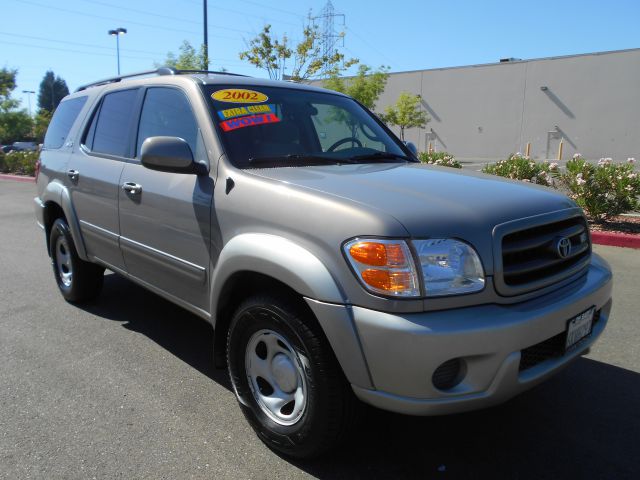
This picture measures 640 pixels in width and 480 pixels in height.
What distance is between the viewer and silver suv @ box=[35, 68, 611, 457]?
206 cm

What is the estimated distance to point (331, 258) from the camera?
2150mm

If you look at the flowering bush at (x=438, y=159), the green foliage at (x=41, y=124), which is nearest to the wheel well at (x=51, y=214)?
the flowering bush at (x=438, y=159)

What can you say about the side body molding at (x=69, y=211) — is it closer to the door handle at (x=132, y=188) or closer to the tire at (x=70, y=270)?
the tire at (x=70, y=270)

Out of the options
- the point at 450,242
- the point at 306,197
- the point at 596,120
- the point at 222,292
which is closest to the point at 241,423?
the point at 222,292

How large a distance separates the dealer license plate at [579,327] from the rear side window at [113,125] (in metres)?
2.99

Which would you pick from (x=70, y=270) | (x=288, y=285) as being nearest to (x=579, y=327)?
(x=288, y=285)

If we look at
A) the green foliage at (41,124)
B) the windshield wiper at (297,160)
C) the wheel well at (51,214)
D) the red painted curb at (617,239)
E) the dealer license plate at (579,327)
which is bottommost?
the red painted curb at (617,239)

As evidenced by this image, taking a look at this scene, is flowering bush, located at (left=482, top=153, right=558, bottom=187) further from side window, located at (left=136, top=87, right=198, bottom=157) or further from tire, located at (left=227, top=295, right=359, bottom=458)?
tire, located at (left=227, top=295, right=359, bottom=458)

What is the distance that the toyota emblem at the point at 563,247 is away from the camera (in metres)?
2.45

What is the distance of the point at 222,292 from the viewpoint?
2689 mm

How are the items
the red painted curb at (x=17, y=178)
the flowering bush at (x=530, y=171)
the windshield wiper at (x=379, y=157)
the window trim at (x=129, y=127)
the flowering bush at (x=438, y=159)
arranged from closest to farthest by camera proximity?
the windshield wiper at (x=379, y=157)
the window trim at (x=129, y=127)
the flowering bush at (x=530, y=171)
the flowering bush at (x=438, y=159)
the red painted curb at (x=17, y=178)

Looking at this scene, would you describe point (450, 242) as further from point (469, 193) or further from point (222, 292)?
point (222, 292)

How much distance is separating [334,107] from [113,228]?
1.82 m

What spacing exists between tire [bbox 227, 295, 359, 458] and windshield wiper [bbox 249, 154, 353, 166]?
0.83 m
